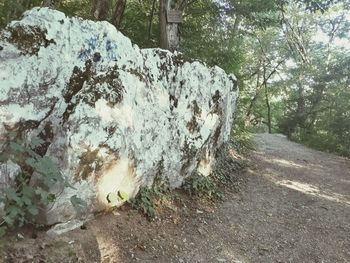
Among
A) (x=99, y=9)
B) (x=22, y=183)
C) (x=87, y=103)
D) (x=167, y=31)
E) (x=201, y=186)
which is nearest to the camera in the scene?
(x=22, y=183)

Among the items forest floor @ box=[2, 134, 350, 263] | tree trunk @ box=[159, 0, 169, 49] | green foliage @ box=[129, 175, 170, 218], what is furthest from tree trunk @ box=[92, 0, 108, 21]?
forest floor @ box=[2, 134, 350, 263]

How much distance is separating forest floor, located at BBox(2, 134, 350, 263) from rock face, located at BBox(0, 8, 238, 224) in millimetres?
329

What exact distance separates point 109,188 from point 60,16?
6.95 ft

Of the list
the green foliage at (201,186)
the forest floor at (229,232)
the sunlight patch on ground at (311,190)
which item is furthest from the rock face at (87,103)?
the sunlight patch on ground at (311,190)

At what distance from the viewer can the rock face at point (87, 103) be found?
3.94 m

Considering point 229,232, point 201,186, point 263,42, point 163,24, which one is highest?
point 263,42

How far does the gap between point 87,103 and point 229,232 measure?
2.91m

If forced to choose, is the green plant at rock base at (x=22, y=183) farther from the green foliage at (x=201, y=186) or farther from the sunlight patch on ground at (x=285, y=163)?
the sunlight patch on ground at (x=285, y=163)

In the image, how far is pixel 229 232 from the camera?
5602mm

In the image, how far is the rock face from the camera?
3.94m

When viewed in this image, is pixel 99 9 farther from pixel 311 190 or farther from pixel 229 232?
pixel 311 190

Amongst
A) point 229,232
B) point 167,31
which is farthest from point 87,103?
point 167,31

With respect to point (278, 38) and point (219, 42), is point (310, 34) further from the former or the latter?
point (219, 42)

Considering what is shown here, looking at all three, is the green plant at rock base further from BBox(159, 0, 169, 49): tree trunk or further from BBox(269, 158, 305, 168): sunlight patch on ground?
BBox(269, 158, 305, 168): sunlight patch on ground
